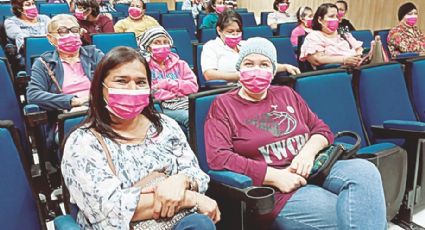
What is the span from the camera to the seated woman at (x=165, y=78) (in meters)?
2.74

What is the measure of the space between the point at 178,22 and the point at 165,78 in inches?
117

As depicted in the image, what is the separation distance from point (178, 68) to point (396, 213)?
1.56m

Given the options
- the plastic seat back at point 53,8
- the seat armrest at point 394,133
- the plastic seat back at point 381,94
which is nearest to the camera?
the seat armrest at point 394,133

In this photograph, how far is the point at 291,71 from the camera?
298 cm

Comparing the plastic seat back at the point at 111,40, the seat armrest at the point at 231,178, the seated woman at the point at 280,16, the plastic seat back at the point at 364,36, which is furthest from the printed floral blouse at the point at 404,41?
the seat armrest at the point at 231,178

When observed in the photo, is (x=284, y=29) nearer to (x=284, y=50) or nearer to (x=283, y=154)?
(x=284, y=50)

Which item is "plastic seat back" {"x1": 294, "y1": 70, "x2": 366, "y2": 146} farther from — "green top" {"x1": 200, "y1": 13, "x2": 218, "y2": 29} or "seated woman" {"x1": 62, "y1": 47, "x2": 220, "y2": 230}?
"green top" {"x1": 200, "y1": 13, "x2": 218, "y2": 29}

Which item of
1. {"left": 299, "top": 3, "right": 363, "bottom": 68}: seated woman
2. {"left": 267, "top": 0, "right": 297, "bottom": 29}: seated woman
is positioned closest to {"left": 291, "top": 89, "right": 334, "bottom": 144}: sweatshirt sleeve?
{"left": 299, "top": 3, "right": 363, "bottom": 68}: seated woman

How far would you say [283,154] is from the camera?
186 cm

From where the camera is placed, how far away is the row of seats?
2008 mm

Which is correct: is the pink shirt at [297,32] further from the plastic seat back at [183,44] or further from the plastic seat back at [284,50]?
the plastic seat back at [183,44]

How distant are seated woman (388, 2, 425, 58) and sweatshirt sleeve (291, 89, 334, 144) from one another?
8.66 feet

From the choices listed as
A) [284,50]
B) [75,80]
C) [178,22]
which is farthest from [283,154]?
[178,22]

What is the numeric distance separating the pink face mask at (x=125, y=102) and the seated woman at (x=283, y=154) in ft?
1.23
